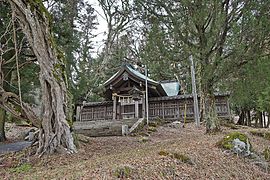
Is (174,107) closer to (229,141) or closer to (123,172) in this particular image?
(229,141)

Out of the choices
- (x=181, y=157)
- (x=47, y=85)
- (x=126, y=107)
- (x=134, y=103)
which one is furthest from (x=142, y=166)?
(x=126, y=107)

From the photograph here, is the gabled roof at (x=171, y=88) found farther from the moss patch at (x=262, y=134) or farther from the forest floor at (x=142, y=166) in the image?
the forest floor at (x=142, y=166)

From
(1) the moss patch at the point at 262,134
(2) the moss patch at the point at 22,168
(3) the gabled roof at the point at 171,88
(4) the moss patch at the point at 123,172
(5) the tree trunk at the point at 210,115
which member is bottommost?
(2) the moss patch at the point at 22,168

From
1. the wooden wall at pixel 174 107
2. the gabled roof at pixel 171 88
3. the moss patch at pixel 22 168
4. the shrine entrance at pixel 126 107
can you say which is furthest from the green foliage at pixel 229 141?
the gabled roof at pixel 171 88

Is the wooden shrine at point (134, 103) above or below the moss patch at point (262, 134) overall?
above

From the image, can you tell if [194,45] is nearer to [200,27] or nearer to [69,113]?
[200,27]

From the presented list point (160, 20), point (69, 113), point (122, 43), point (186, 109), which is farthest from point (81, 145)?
point (122, 43)

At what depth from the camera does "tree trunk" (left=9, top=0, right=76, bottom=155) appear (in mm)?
6152

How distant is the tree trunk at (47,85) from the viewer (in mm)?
6152

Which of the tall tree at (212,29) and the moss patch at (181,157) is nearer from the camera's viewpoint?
the moss patch at (181,157)

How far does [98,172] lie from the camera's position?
3.91 m

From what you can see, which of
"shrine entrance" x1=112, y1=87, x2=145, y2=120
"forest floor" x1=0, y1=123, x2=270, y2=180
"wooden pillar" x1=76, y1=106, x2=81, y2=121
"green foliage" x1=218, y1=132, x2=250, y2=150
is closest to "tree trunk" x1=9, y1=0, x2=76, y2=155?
"forest floor" x1=0, y1=123, x2=270, y2=180

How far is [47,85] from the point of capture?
249 inches

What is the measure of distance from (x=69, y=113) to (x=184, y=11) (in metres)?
4.48
